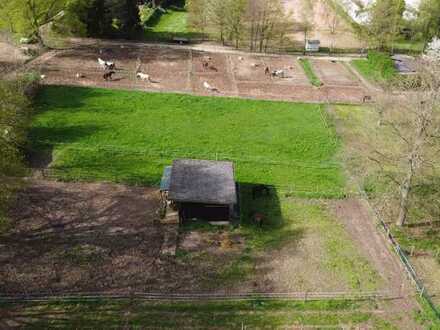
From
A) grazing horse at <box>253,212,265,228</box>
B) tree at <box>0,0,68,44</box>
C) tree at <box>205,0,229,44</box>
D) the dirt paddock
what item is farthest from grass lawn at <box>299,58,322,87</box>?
tree at <box>0,0,68,44</box>

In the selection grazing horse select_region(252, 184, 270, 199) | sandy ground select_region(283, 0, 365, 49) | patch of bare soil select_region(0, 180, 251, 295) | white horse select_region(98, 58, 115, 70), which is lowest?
patch of bare soil select_region(0, 180, 251, 295)

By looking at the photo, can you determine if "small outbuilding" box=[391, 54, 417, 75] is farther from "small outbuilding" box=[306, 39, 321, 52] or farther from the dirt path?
the dirt path

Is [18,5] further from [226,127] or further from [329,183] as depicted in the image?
[329,183]

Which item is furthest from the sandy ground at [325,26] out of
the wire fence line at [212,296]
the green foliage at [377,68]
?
the wire fence line at [212,296]

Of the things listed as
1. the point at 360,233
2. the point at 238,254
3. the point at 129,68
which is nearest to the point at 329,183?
the point at 360,233

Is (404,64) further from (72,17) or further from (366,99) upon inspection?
(72,17)

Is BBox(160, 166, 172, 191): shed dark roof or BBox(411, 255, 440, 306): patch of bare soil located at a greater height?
BBox(160, 166, 172, 191): shed dark roof

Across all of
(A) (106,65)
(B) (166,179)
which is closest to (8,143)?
(B) (166,179)

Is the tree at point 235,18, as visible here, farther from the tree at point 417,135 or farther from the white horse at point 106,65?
the tree at point 417,135

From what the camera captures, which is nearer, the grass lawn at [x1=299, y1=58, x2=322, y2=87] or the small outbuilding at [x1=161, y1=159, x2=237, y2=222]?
the small outbuilding at [x1=161, y1=159, x2=237, y2=222]
